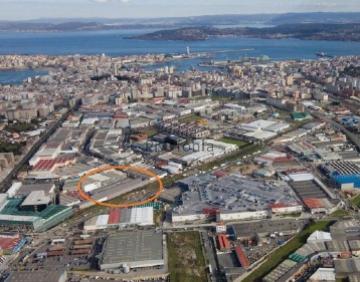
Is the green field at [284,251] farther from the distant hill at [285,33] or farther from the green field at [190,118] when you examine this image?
the distant hill at [285,33]

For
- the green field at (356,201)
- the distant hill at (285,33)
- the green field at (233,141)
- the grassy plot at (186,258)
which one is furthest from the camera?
the distant hill at (285,33)

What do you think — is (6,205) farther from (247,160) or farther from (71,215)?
(247,160)

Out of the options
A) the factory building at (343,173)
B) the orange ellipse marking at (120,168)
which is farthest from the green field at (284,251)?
the orange ellipse marking at (120,168)

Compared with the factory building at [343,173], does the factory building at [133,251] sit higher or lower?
lower

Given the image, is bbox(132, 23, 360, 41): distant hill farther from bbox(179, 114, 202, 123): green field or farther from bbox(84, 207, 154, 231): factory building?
bbox(84, 207, 154, 231): factory building

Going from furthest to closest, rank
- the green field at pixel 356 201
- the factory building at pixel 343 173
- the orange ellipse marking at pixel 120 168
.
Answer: the factory building at pixel 343 173, the orange ellipse marking at pixel 120 168, the green field at pixel 356 201

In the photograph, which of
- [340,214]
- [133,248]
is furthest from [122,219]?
[340,214]

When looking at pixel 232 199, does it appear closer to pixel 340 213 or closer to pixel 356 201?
pixel 340 213
